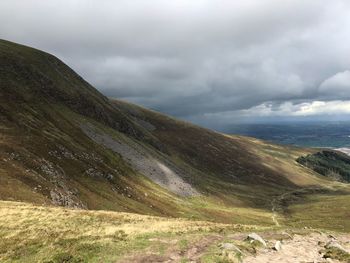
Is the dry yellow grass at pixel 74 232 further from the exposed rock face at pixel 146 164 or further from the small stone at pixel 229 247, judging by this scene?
the exposed rock face at pixel 146 164

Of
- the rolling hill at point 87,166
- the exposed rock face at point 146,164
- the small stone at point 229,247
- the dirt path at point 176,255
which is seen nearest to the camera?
the dirt path at point 176,255

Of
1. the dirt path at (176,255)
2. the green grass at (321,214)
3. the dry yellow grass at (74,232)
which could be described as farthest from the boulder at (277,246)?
the green grass at (321,214)

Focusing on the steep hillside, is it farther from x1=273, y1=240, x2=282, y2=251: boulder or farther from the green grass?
x1=273, y1=240, x2=282, y2=251: boulder

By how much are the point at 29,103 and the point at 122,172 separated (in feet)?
136

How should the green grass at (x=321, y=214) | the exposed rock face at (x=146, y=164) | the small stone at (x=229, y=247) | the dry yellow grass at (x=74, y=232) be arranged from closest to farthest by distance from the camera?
the dry yellow grass at (x=74, y=232)
the small stone at (x=229, y=247)
the green grass at (x=321, y=214)
the exposed rock face at (x=146, y=164)

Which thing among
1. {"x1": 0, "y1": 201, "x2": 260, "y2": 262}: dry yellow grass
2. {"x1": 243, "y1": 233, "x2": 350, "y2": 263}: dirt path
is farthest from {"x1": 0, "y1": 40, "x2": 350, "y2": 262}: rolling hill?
{"x1": 243, "y1": 233, "x2": 350, "y2": 263}: dirt path

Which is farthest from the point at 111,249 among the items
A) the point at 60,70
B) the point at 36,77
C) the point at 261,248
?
the point at 60,70

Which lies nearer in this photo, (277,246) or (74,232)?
(277,246)

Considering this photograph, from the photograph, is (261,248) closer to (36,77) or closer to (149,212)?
(149,212)

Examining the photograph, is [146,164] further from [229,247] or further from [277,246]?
[229,247]

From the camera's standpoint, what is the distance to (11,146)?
280ft

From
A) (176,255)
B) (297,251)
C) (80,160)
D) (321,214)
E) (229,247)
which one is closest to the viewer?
(176,255)

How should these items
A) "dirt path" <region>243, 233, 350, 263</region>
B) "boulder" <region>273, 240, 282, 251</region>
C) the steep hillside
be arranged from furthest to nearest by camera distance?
1. the steep hillside
2. "boulder" <region>273, 240, 282, 251</region>
3. "dirt path" <region>243, 233, 350, 263</region>

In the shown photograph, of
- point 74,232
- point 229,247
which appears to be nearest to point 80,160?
point 74,232
